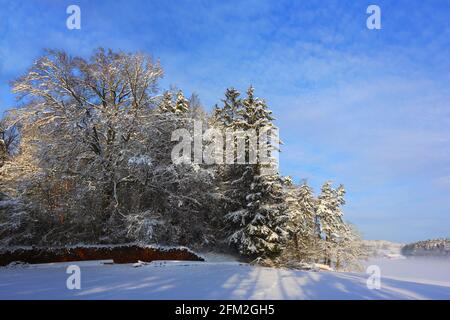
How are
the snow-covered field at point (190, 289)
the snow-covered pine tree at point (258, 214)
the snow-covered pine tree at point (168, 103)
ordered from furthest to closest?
the snow-covered pine tree at point (168, 103), the snow-covered pine tree at point (258, 214), the snow-covered field at point (190, 289)

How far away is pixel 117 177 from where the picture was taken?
66.1 ft

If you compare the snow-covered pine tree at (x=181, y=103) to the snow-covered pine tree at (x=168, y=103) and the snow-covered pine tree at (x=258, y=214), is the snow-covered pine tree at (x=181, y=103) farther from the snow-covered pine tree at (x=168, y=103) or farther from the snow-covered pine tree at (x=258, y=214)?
the snow-covered pine tree at (x=258, y=214)

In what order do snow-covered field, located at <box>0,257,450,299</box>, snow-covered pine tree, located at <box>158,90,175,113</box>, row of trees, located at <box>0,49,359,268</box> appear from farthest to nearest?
snow-covered pine tree, located at <box>158,90,175,113</box> < row of trees, located at <box>0,49,359,268</box> < snow-covered field, located at <box>0,257,450,299</box>

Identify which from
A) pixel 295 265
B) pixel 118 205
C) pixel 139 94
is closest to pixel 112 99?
pixel 139 94

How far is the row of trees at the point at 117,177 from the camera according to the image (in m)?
20.0

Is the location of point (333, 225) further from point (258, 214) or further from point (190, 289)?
point (190, 289)

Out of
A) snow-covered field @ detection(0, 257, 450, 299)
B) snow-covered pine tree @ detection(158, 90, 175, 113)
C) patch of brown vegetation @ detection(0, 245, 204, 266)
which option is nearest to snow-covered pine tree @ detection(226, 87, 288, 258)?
patch of brown vegetation @ detection(0, 245, 204, 266)

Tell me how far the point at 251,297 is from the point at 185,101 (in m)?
25.3

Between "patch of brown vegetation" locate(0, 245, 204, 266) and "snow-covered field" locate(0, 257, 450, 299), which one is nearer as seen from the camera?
"snow-covered field" locate(0, 257, 450, 299)

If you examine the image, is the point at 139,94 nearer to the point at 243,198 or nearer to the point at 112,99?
the point at 112,99

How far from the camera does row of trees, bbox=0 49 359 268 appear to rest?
20031 mm

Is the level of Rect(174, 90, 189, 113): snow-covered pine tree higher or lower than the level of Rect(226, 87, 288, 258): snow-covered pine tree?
higher

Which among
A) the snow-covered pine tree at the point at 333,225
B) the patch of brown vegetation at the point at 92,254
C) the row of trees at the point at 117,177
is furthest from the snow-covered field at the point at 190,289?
the snow-covered pine tree at the point at 333,225

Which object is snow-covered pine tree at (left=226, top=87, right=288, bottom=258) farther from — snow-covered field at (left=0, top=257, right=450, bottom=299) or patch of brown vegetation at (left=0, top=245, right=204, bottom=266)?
snow-covered field at (left=0, top=257, right=450, bottom=299)
